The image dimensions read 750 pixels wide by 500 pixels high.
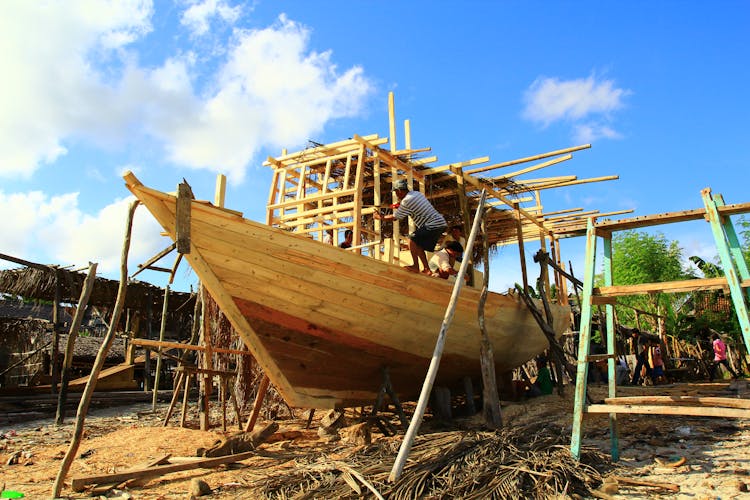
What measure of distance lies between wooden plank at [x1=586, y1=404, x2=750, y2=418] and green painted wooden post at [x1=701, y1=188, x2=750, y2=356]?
0.44 meters

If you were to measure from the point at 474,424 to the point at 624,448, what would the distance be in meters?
1.88

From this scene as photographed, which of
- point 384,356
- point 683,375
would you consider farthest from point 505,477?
point 683,375

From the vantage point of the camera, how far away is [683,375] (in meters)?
14.5

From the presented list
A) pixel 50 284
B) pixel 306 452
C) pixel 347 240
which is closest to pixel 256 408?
pixel 306 452

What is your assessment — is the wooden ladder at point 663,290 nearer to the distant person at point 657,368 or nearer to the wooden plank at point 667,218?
the wooden plank at point 667,218

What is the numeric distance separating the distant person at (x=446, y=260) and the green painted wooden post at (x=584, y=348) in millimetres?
2796

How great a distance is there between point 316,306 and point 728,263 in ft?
11.9

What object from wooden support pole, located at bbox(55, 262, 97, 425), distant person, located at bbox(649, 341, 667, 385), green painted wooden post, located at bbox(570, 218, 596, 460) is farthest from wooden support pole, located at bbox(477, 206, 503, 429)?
distant person, located at bbox(649, 341, 667, 385)

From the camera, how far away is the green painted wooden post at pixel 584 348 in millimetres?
3729

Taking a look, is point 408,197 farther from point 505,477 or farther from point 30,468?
point 30,468

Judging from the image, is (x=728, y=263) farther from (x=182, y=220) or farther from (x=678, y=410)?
(x=182, y=220)

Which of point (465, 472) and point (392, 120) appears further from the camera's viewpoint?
point (392, 120)

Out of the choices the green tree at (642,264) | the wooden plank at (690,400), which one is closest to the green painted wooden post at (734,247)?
the wooden plank at (690,400)

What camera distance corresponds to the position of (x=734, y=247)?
3.56 metres
